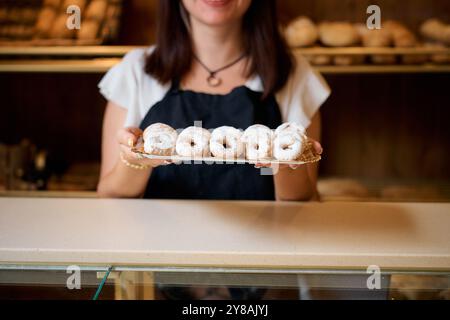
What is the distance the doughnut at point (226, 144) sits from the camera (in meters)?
0.85

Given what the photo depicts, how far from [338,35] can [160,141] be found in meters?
1.25

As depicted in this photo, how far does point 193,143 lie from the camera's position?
87 centimetres

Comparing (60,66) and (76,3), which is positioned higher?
(76,3)

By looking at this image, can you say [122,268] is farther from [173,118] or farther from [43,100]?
[43,100]

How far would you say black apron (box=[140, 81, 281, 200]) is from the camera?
1396 millimetres

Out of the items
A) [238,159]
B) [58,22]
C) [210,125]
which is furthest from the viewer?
[58,22]

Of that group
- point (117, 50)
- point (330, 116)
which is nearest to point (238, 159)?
point (117, 50)

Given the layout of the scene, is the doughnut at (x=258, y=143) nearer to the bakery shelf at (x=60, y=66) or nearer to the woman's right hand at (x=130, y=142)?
the woman's right hand at (x=130, y=142)

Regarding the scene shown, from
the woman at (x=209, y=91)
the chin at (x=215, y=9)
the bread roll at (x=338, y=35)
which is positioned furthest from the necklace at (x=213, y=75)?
the bread roll at (x=338, y=35)

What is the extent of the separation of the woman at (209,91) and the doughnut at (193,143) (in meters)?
0.51

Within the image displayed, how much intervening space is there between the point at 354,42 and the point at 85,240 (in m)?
1.39

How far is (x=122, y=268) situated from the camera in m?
0.80

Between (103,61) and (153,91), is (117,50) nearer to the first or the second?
(103,61)

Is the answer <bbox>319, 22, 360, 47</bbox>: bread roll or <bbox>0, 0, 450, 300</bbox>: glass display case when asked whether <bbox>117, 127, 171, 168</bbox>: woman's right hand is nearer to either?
<bbox>0, 0, 450, 300</bbox>: glass display case
